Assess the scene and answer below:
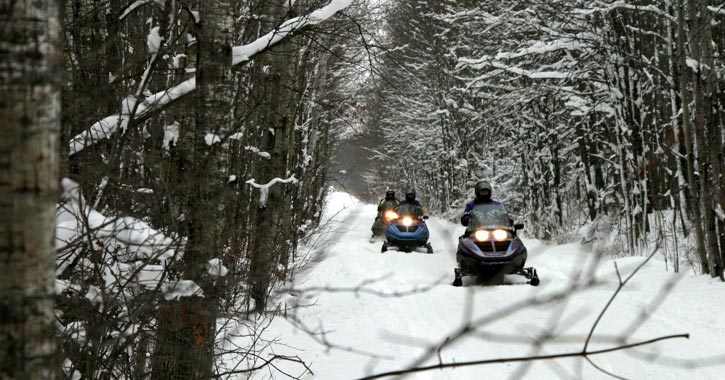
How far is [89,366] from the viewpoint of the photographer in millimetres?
2561

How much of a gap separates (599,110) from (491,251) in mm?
6276

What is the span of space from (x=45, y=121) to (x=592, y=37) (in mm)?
13873

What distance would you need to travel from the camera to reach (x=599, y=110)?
15.0 m

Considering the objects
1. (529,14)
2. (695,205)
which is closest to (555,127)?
(529,14)

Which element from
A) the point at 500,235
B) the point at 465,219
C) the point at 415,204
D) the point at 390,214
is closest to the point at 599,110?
the point at 465,219

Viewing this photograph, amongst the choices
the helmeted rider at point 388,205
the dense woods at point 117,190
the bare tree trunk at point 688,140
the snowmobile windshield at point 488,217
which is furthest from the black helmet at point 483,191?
the helmeted rider at point 388,205

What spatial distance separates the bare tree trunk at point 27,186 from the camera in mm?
1191

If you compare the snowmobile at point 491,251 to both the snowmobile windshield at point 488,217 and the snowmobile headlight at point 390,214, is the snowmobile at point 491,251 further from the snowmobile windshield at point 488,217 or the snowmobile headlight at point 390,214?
the snowmobile headlight at point 390,214

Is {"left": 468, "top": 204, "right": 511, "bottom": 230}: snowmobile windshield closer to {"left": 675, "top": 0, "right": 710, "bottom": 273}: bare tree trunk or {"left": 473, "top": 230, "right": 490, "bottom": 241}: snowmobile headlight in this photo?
{"left": 473, "top": 230, "right": 490, "bottom": 241}: snowmobile headlight

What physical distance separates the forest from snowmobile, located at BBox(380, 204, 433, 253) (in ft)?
11.3

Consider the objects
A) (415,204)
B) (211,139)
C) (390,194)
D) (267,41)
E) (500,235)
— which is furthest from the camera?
(390,194)

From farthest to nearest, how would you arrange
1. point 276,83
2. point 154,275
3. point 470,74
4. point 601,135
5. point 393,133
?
point 393,133 < point 470,74 < point 601,135 < point 276,83 < point 154,275

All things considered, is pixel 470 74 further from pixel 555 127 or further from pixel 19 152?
pixel 19 152

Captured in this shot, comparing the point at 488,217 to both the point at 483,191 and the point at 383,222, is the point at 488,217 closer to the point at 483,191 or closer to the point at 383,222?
the point at 483,191
